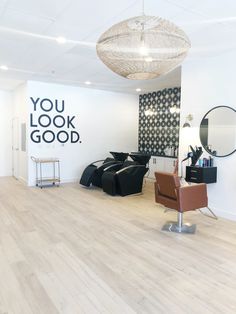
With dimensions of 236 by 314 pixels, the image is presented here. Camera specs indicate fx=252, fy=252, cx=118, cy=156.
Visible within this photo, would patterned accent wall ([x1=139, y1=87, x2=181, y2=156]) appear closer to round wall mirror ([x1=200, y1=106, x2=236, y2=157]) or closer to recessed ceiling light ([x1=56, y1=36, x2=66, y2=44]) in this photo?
round wall mirror ([x1=200, y1=106, x2=236, y2=157])

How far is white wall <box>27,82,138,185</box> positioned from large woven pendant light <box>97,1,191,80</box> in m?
5.51

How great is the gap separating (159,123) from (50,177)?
3.85m

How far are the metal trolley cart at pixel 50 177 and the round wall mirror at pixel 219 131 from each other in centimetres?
429

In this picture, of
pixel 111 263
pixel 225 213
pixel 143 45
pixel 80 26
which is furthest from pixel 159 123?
pixel 143 45

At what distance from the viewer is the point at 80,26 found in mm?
3564

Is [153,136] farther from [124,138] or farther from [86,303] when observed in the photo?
[86,303]

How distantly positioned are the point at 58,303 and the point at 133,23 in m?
2.42

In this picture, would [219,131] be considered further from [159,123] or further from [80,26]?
[159,123]

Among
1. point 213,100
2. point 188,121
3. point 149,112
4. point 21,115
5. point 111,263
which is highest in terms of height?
point 149,112

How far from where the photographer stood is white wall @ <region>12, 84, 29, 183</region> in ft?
23.9

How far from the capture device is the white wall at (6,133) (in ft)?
27.9

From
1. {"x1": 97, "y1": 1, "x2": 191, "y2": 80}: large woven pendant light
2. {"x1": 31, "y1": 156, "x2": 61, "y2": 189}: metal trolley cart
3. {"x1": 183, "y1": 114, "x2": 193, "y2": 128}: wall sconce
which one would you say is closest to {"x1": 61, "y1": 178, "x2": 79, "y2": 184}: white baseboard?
{"x1": 31, "y1": 156, "x2": 61, "y2": 189}: metal trolley cart

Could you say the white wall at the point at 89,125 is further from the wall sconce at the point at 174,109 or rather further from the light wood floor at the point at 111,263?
the light wood floor at the point at 111,263

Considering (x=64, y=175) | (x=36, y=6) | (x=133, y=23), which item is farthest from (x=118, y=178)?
(x=133, y=23)
